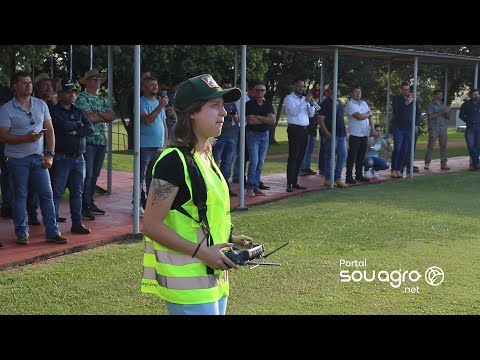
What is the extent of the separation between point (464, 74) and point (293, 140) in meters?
17.7

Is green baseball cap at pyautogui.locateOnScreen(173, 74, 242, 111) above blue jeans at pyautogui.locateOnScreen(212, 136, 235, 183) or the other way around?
above

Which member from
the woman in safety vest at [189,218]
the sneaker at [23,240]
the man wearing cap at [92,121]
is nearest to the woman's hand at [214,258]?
the woman in safety vest at [189,218]

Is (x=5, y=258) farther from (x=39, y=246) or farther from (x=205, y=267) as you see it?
(x=205, y=267)

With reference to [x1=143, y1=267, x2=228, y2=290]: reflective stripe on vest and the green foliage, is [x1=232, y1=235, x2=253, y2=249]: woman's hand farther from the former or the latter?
Answer: the green foliage

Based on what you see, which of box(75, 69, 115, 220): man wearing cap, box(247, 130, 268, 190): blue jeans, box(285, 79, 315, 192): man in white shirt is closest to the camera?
box(75, 69, 115, 220): man wearing cap

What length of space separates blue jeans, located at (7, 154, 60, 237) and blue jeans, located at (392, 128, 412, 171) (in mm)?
9652

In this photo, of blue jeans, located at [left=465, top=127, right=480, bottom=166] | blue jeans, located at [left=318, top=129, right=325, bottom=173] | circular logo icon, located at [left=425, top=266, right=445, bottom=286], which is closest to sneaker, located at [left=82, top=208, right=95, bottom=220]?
circular logo icon, located at [left=425, top=266, right=445, bottom=286]

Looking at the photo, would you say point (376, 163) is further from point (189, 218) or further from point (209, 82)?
point (189, 218)

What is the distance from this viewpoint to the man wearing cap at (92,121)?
392 inches

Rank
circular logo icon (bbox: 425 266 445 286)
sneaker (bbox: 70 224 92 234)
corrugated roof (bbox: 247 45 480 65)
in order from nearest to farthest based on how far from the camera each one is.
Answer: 1. circular logo icon (bbox: 425 266 445 286)
2. sneaker (bbox: 70 224 92 234)
3. corrugated roof (bbox: 247 45 480 65)

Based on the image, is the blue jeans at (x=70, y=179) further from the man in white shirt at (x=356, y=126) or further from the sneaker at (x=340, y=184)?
the man in white shirt at (x=356, y=126)

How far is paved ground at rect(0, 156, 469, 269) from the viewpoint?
25.7 ft
